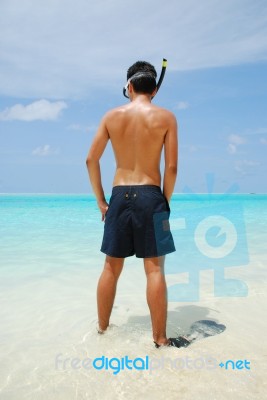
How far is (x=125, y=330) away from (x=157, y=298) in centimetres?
56

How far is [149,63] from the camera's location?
10.0 ft

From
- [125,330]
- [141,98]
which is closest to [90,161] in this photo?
[141,98]

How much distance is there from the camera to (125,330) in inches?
122

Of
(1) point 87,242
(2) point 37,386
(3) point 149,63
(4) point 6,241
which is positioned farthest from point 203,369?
(4) point 6,241

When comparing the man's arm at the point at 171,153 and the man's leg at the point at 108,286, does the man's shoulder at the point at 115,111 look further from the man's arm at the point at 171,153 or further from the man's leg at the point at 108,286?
the man's leg at the point at 108,286

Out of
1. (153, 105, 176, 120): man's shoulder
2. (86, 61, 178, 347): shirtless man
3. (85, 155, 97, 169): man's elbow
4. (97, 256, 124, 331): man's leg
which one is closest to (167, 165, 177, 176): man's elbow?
(86, 61, 178, 347): shirtless man

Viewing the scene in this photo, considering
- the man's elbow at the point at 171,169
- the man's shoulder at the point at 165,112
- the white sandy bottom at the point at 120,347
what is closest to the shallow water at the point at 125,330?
the white sandy bottom at the point at 120,347

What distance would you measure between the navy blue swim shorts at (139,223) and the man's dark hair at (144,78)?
0.88m

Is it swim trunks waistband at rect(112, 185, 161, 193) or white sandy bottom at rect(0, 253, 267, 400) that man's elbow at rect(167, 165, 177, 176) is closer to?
swim trunks waistband at rect(112, 185, 161, 193)

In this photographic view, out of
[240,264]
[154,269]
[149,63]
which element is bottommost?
[240,264]

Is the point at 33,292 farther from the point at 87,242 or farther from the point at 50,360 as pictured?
the point at 87,242

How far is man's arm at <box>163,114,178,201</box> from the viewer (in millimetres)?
2863

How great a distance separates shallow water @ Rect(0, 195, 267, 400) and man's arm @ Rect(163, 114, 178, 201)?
135 centimetres

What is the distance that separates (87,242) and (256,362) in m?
6.07
